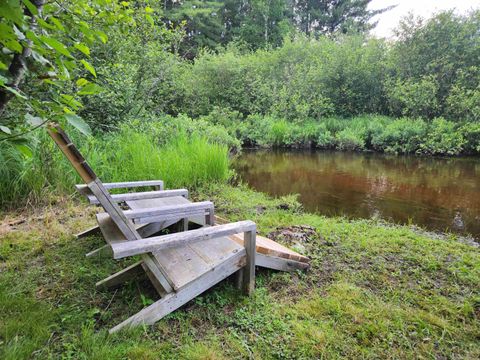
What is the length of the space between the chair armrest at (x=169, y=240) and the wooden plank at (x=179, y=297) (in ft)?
0.67

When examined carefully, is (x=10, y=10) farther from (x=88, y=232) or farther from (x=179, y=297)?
(x=88, y=232)

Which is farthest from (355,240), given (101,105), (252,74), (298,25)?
(298,25)

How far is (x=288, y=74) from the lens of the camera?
14508 mm

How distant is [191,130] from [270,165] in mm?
2804

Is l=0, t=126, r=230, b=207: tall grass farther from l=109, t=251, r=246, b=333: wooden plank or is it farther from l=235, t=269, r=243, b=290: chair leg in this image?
l=235, t=269, r=243, b=290: chair leg

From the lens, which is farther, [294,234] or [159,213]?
[294,234]

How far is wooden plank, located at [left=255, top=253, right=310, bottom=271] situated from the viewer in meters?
2.16

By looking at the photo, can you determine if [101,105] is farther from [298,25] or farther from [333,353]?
[298,25]

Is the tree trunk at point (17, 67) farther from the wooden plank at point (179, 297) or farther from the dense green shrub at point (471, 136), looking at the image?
the dense green shrub at point (471, 136)

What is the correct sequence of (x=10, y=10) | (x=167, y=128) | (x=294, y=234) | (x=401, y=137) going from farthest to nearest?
1. (x=401, y=137)
2. (x=167, y=128)
3. (x=294, y=234)
4. (x=10, y=10)

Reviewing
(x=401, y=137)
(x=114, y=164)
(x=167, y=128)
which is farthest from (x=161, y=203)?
(x=401, y=137)

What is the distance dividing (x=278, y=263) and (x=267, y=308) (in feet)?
1.37

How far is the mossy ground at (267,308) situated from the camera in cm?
157

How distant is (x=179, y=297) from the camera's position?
1733 millimetres
